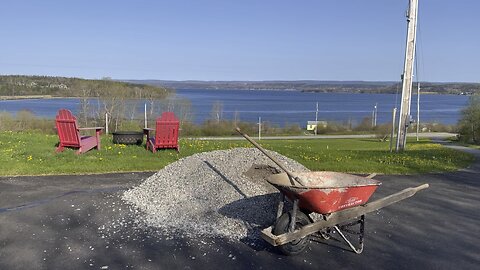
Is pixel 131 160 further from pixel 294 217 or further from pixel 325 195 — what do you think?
pixel 325 195

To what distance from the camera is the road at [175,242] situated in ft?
16.1

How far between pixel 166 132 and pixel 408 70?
906 cm

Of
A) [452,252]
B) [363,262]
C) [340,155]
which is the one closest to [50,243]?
[363,262]

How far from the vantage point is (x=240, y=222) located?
6.10 metres

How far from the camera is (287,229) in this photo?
4938mm

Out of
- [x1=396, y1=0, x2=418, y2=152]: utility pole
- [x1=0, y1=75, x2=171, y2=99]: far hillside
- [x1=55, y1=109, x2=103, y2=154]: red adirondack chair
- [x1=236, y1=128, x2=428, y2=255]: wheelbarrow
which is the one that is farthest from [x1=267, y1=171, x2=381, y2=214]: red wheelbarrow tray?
[x1=0, y1=75, x2=171, y2=99]: far hillside

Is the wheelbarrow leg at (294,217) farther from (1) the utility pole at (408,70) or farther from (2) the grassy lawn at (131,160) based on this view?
(1) the utility pole at (408,70)

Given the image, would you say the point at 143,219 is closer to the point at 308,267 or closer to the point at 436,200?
the point at 308,267

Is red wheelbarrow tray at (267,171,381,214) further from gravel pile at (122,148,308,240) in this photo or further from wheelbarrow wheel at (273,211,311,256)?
gravel pile at (122,148,308,240)

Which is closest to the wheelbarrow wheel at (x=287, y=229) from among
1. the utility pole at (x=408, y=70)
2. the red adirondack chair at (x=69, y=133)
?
the red adirondack chair at (x=69, y=133)

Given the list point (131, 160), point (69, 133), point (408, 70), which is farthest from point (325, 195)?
point (408, 70)

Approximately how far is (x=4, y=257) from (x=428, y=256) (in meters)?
5.06

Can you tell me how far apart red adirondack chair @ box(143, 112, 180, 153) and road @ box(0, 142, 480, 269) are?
395 cm

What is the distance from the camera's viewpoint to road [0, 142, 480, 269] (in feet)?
16.1
